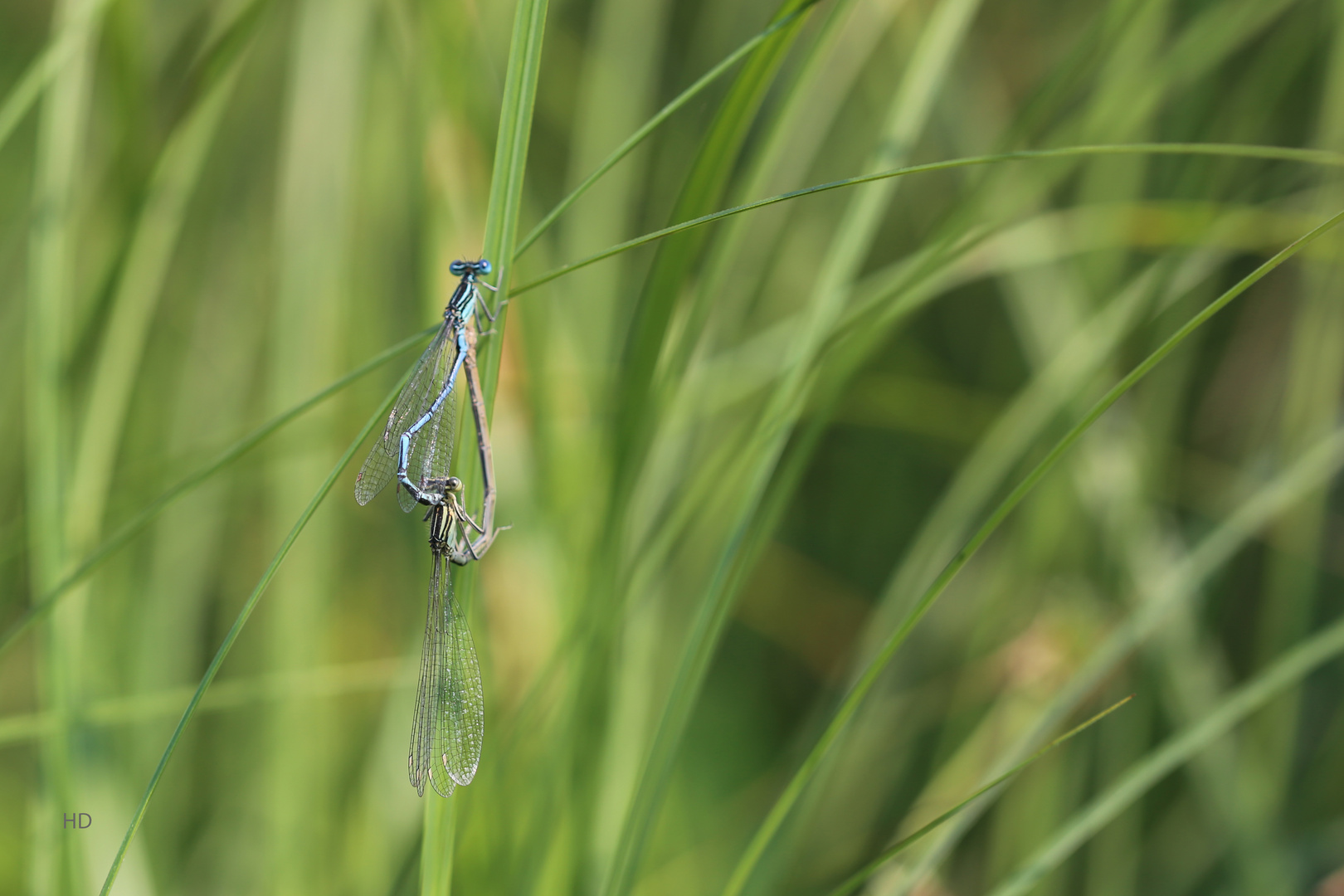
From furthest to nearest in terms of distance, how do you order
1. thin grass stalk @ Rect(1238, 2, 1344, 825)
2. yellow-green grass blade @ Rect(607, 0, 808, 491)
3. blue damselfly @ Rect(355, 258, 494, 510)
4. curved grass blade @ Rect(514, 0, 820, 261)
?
thin grass stalk @ Rect(1238, 2, 1344, 825) < blue damselfly @ Rect(355, 258, 494, 510) < yellow-green grass blade @ Rect(607, 0, 808, 491) < curved grass blade @ Rect(514, 0, 820, 261)

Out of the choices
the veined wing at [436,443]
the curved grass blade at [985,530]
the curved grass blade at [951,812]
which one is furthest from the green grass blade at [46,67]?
the curved grass blade at [951,812]

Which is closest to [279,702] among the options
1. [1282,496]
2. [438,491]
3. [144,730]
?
[144,730]

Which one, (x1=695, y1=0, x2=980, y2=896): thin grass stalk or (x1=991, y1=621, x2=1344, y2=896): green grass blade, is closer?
(x1=991, y1=621, x2=1344, y2=896): green grass blade

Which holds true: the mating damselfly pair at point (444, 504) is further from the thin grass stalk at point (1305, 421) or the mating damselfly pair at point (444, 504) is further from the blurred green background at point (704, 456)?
the thin grass stalk at point (1305, 421)

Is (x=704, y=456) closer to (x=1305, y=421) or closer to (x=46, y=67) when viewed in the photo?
(x=1305, y=421)

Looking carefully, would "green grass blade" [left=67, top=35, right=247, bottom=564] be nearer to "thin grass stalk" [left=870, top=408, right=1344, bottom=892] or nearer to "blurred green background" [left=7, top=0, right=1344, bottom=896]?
"blurred green background" [left=7, top=0, right=1344, bottom=896]

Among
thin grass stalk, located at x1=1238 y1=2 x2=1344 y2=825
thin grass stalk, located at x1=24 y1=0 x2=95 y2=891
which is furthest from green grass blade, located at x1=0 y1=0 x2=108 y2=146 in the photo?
thin grass stalk, located at x1=1238 y1=2 x2=1344 y2=825

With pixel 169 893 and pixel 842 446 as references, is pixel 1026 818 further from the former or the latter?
pixel 169 893
